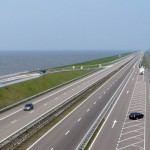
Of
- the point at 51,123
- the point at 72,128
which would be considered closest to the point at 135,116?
the point at 72,128

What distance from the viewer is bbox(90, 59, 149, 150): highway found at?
35.3 m

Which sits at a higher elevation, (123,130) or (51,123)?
(123,130)

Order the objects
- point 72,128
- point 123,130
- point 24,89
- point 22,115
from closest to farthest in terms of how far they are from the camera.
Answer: point 123,130 < point 72,128 < point 22,115 < point 24,89

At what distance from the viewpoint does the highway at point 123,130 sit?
35312 mm

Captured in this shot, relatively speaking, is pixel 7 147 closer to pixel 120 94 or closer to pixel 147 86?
pixel 120 94

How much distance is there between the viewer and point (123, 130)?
4181cm

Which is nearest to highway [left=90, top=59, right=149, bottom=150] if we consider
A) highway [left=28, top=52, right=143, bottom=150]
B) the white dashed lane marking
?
the white dashed lane marking

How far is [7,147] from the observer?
3425 cm

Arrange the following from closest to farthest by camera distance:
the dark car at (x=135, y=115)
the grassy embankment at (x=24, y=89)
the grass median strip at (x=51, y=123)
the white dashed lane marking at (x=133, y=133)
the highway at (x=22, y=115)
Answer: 1. the white dashed lane marking at (x=133, y=133)
2. the grass median strip at (x=51, y=123)
3. the highway at (x=22, y=115)
4. the dark car at (x=135, y=115)
5. the grassy embankment at (x=24, y=89)

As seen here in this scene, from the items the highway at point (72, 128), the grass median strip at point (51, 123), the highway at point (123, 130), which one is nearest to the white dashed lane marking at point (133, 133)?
the highway at point (123, 130)

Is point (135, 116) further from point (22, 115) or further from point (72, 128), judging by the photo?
point (22, 115)

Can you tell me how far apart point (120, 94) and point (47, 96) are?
1500 centimetres

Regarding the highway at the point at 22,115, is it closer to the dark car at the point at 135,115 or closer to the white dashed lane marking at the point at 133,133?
the white dashed lane marking at the point at 133,133

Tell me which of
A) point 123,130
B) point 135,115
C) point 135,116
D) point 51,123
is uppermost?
point 135,115
